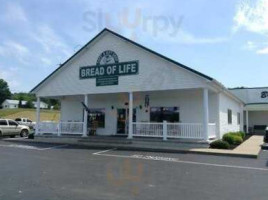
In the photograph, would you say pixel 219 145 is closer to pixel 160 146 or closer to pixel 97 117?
pixel 160 146

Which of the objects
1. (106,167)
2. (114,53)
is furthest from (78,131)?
(106,167)

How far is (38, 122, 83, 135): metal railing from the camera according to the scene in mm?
23234

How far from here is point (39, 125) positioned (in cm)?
2502

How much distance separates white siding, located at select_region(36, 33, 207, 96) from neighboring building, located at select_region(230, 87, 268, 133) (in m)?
18.3

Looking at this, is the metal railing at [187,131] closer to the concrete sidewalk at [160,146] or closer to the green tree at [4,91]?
the concrete sidewalk at [160,146]

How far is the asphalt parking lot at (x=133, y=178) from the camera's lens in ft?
24.6

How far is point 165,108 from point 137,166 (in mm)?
11190

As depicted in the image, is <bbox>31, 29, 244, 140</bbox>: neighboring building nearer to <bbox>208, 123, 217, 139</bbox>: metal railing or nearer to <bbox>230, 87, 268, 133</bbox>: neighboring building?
<bbox>208, 123, 217, 139</bbox>: metal railing

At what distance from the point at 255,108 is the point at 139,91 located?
19267 mm

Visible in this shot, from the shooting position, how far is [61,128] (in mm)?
23828

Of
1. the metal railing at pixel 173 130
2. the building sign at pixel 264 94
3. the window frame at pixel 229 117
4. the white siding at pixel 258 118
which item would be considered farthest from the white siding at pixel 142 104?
the building sign at pixel 264 94

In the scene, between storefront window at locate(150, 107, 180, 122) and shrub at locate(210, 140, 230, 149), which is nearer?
shrub at locate(210, 140, 230, 149)

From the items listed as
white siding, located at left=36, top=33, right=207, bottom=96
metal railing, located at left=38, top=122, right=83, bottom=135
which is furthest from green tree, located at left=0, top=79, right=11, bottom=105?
metal railing, located at left=38, top=122, right=83, bottom=135

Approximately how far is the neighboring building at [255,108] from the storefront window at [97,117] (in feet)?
56.4
